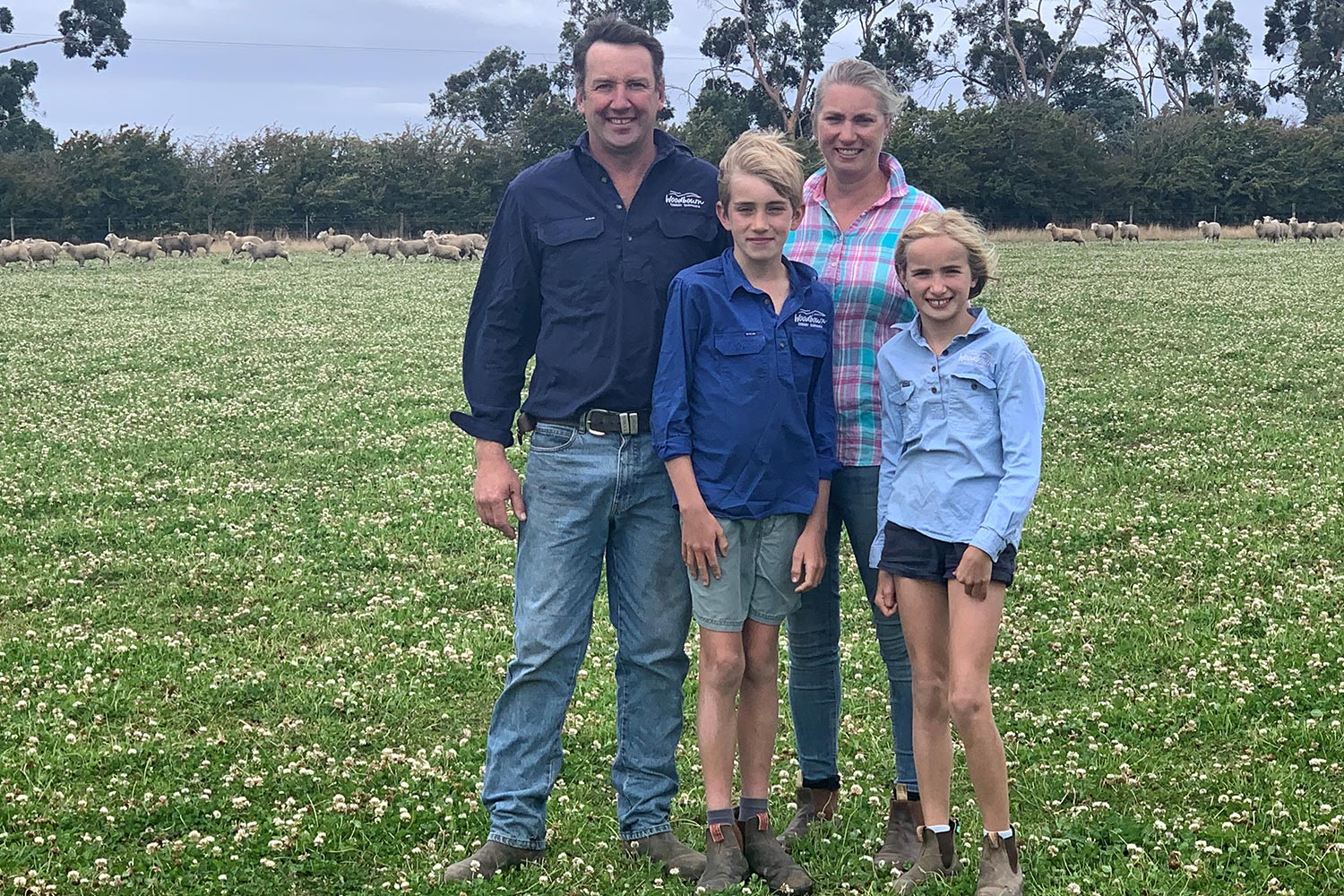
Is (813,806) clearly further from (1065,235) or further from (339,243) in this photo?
(1065,235)

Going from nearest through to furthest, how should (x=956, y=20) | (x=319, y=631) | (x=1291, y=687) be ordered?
(x=1291, y=687) < (x=319, y=631) < (x=956, y=20)

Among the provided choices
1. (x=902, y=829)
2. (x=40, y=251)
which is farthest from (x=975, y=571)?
(x=40, y=251)

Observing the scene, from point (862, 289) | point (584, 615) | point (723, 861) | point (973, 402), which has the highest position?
point (862, 289)

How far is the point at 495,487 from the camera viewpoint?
5328mm

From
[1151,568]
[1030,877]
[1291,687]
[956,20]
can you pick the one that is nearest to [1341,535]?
[1151,568]

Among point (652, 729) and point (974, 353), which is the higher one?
point (974, 353)

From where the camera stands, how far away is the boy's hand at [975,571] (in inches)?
189

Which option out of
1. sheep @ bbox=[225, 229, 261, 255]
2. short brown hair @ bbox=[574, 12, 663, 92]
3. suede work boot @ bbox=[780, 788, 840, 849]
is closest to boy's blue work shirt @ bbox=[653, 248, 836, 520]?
short brown hair @ bbox=[574, 12, 663, 92]

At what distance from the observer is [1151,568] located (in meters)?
10.0

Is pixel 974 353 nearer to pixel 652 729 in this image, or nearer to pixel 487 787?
pixel 652 729

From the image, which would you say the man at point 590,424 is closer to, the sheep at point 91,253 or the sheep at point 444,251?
the sheep at point 91,253

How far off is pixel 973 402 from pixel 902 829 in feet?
5.81

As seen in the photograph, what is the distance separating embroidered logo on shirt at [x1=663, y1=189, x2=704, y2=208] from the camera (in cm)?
527

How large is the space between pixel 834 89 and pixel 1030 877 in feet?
10.2
